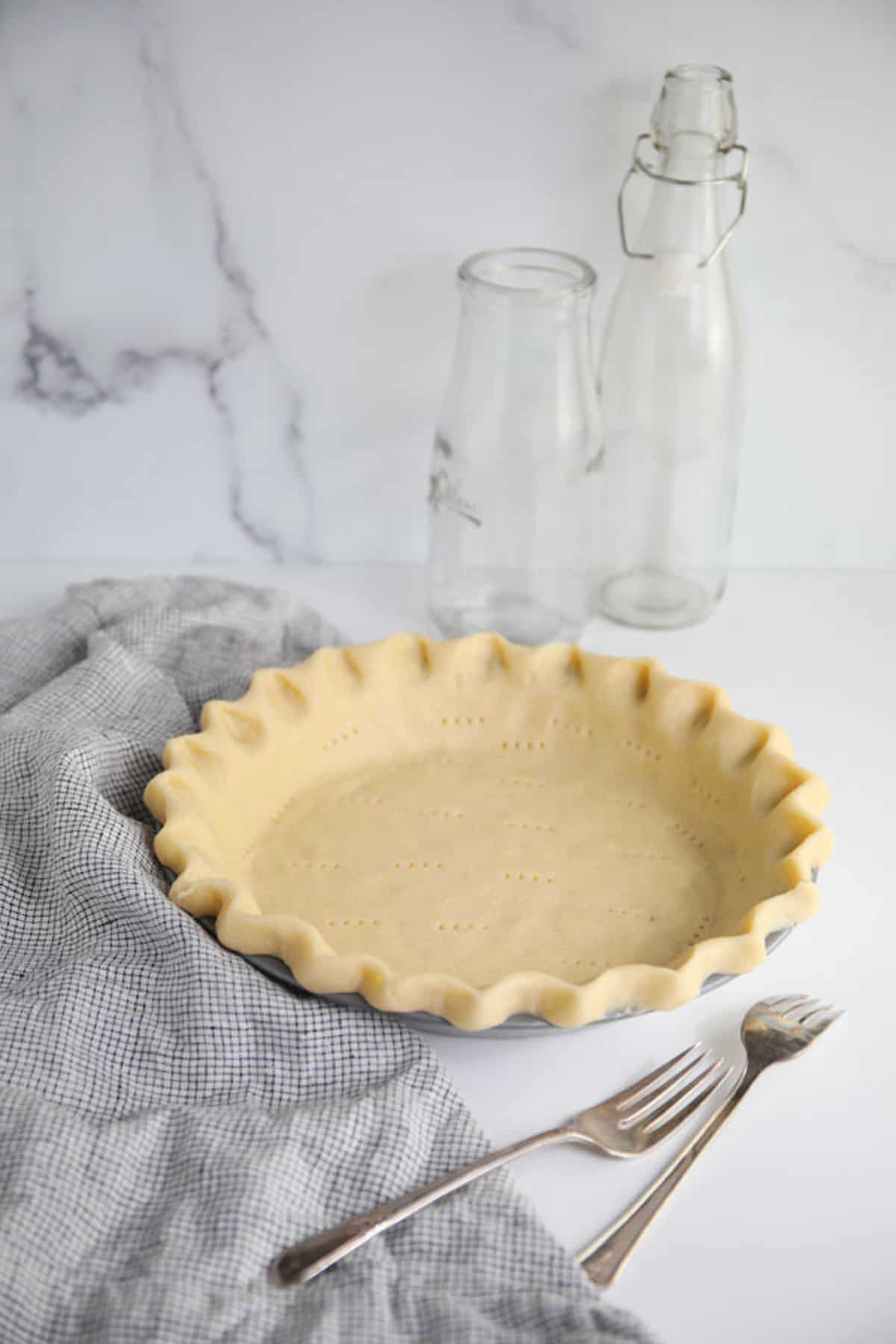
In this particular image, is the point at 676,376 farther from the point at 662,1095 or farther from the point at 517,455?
the point at 662,1095

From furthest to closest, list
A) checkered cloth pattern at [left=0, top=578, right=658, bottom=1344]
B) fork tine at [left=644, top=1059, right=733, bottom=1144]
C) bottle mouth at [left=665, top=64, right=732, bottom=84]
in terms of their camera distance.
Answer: bottle mouth at [left=665, top=64, right=732, bottom=84], fork tine at [left=644, top=1059, right=733, bottom=1144], checkered cloth pattern at [left=0, top=578, right=658, bottom=1344]

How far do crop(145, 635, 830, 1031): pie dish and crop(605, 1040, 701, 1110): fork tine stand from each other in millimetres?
50

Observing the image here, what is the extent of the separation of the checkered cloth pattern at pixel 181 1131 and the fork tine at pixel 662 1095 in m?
0.10

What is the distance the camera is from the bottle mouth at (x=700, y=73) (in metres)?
1.19

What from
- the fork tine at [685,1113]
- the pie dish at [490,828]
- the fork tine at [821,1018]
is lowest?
the fork tine at [685,1113]

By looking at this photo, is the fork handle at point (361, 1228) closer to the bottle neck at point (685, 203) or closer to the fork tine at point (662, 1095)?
the fork tine at point (662, 1095)

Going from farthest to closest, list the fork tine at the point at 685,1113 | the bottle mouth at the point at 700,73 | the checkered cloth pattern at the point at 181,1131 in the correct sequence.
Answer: the bottle mouth at the point at 700,73 < the fork tine at the point at 685,1113 < the checkered cloth pattern at the point at 181,1131

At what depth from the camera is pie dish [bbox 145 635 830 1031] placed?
0.87m

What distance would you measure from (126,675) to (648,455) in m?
0.55

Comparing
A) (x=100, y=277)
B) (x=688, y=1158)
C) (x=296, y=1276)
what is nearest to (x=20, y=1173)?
(x=296, y=1276)

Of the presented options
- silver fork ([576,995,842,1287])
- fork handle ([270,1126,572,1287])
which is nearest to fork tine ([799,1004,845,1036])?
silver fork ([576,995,842,1287])

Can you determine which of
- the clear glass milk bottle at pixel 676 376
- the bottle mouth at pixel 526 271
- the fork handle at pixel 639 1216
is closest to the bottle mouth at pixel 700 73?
the clear glass milk bottle at pixel 676 376

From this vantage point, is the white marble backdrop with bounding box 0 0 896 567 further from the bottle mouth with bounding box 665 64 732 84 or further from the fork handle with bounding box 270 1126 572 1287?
the fork handle with bounding box 270 1126 572 1287

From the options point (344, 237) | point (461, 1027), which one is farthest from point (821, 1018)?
point (344, 237)
